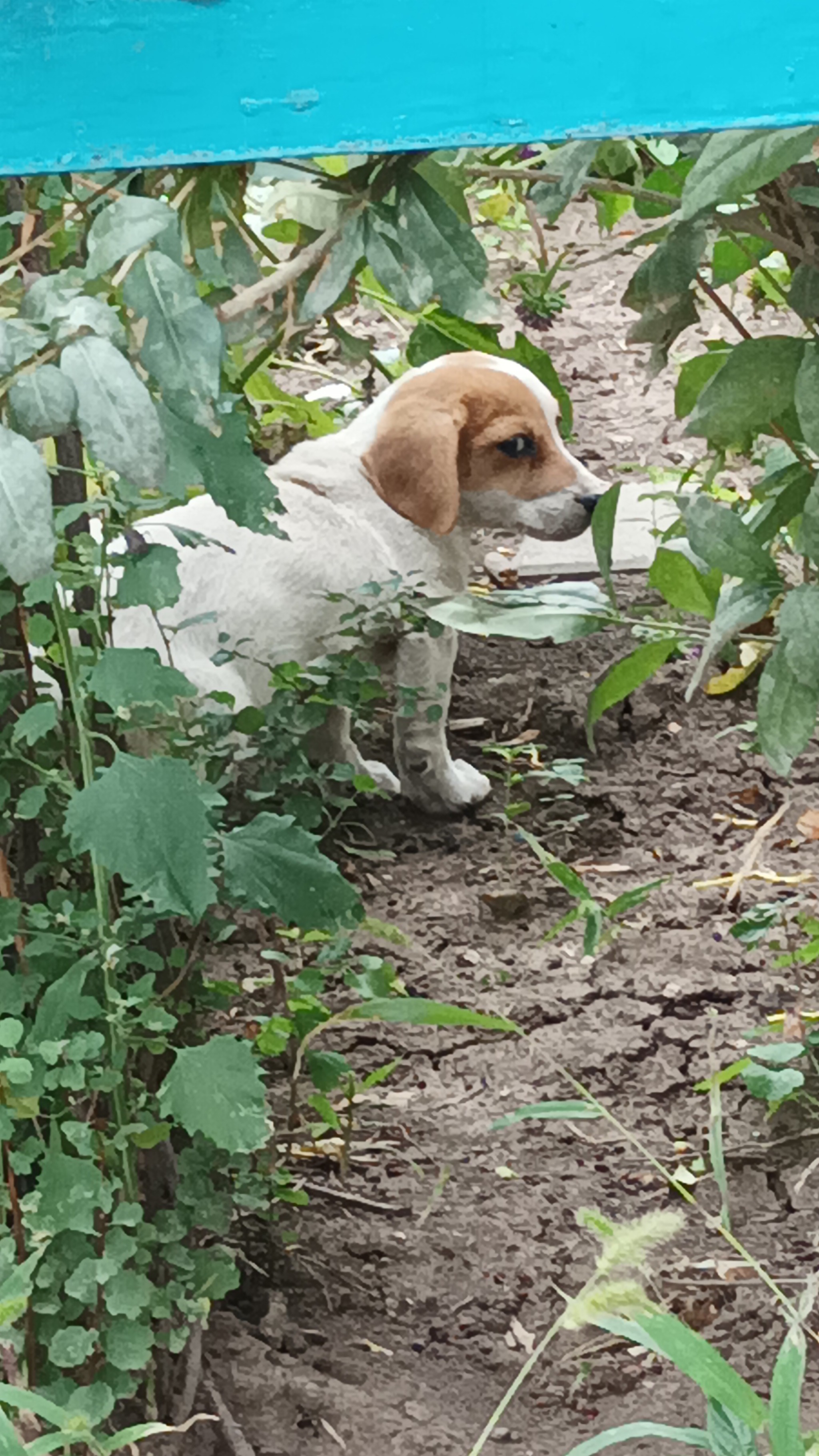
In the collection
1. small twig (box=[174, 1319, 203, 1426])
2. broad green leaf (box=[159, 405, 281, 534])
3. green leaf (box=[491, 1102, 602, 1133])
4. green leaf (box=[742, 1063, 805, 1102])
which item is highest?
broad green leaf (box=[159, 405, 281, 534])

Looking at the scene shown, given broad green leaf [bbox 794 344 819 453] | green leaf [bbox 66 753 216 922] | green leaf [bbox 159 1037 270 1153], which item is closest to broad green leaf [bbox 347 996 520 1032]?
green leaf [bbox 159 1037 270 1153]

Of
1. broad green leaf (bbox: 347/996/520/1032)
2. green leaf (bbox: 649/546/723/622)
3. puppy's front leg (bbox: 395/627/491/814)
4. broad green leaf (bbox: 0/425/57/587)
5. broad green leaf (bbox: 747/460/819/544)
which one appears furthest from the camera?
puppy's front leg (bbox: 395/627/491/814)

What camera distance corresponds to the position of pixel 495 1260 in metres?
1.58

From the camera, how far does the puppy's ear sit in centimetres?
216

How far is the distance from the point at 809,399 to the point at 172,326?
1.40 feet

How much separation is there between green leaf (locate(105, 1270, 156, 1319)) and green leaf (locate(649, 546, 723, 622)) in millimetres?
909

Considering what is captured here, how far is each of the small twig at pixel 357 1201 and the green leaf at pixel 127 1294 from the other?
50cm

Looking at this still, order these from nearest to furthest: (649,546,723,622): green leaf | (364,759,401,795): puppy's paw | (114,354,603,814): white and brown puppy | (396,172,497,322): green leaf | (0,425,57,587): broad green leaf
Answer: (0,425,57,587): broad green leaf < (396,172,497,322): green leaf < (649,546,723,622): green leaf < (114,354,603,814): white and brown puppy < (364,759,401,795): puppy's paw

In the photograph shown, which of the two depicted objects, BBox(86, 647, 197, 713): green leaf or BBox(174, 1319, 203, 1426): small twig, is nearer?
BBox(86, 647, 197, 713): green leaf

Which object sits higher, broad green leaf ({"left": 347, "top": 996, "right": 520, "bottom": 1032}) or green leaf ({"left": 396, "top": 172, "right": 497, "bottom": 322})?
green leaf ({"left": 396, "top": 172, "right": 497, "bottom": 322})

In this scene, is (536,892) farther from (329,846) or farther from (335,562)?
(335,562)

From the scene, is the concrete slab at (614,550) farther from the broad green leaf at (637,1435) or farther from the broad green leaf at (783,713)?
the broad green leaf at (637,1435)

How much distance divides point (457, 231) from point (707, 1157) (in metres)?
1.01

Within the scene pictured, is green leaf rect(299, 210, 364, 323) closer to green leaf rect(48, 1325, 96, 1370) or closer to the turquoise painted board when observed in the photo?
the turquoise painted board
